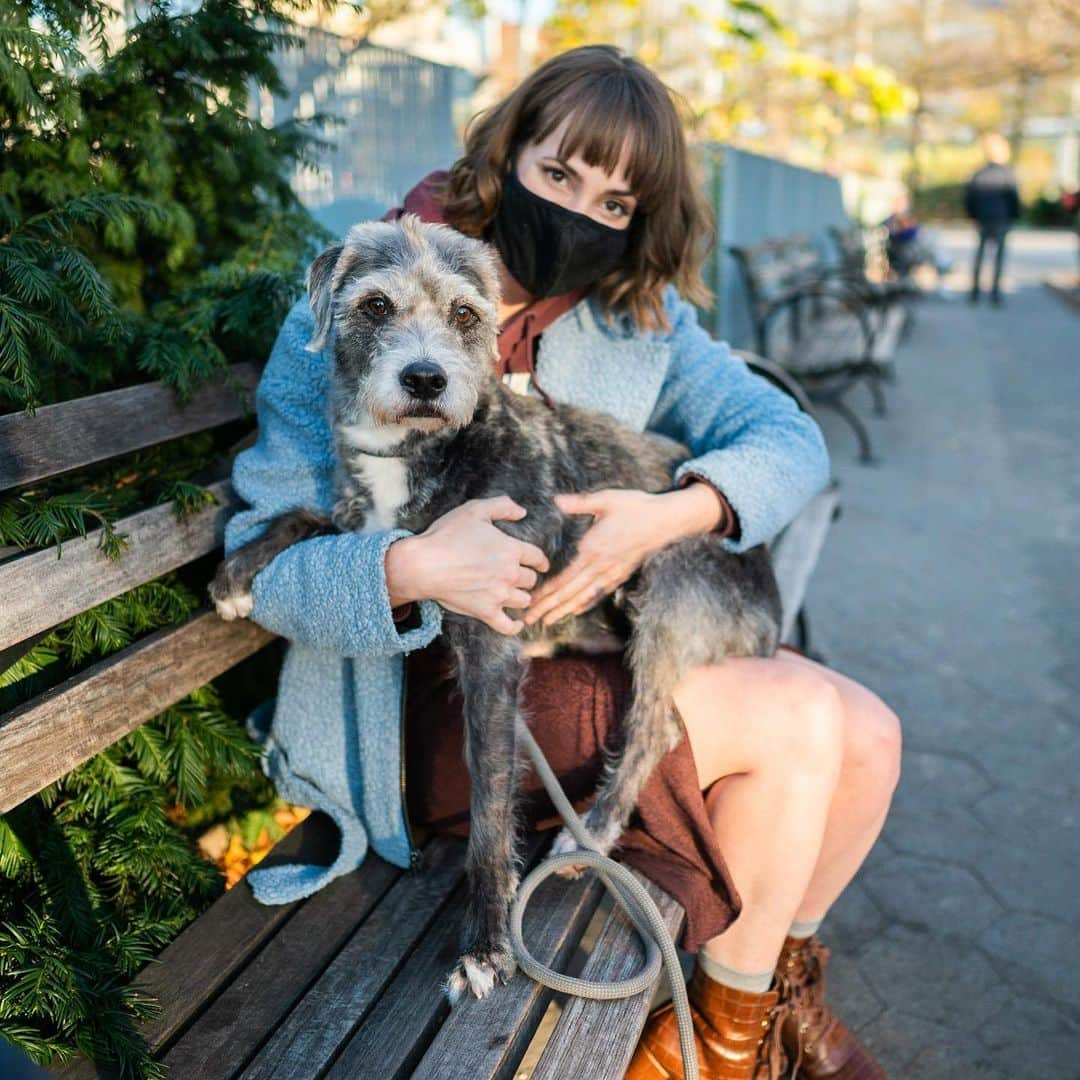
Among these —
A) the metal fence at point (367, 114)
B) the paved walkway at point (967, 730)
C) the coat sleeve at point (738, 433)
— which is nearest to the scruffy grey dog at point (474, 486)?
the coat sleeve at point (738, 433)

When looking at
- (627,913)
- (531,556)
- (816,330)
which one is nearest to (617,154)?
(531,556)

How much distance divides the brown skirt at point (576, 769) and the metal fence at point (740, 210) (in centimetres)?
476

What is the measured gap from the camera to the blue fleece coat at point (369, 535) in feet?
7.42

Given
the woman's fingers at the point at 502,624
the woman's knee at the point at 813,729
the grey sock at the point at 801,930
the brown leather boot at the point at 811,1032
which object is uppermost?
the woman's fingers at the point at 502,624

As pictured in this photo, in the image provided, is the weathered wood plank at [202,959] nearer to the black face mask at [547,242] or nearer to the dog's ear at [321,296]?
the dog's ear at [321,296]

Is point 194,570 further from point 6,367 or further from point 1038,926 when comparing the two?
point 1038,926

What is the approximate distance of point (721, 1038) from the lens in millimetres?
2461

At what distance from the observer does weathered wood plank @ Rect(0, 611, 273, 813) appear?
186 centimetres

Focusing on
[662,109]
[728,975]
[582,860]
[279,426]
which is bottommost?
[728,975]

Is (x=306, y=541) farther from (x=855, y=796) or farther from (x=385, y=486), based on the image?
(x=855, y=796)

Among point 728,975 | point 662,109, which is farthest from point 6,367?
point 728,975

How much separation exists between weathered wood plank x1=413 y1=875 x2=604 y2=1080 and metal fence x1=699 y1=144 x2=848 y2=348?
5.22 m

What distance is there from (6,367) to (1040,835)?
11.8 ft

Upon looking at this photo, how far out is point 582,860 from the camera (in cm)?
222
